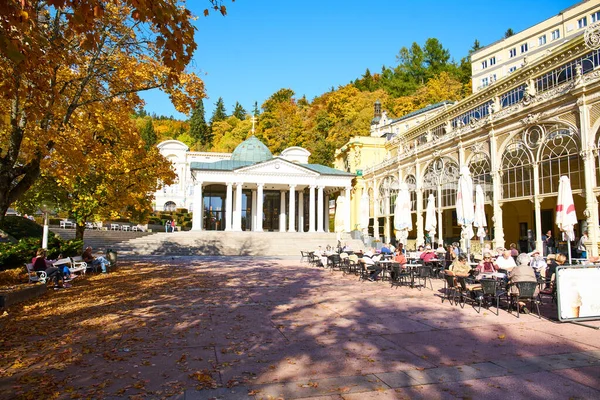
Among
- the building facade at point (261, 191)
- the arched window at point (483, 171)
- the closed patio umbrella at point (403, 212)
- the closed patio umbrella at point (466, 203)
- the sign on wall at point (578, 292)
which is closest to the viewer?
the sign on wall at point (578, 292)

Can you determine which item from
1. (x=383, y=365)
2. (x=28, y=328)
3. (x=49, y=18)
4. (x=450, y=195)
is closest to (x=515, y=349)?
(x=383, y=365)

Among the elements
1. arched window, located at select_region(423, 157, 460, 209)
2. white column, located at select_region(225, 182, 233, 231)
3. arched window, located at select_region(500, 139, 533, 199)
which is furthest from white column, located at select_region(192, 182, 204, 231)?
arched window, located at select_region(500, 139, 533, 199)

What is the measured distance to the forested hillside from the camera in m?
63.9

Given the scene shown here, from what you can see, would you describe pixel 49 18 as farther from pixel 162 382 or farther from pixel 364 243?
pixel 364 243

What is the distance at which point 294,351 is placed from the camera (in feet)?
20.4

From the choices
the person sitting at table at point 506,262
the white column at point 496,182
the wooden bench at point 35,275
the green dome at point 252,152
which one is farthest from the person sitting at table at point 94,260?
the green dome at point 252,152

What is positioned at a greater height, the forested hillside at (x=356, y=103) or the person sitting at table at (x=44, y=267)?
the forested hillside at (x=356, y=103)

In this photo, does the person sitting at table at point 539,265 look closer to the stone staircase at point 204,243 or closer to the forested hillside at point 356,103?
the stone staircase at point 204,243

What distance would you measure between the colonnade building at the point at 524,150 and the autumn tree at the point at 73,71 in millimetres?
19820

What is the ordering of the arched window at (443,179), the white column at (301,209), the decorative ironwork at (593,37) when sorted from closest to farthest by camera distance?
1. the decorative ironwork at (593,37)
2. the arched window at (443,179)
3. the white column at (301,209)

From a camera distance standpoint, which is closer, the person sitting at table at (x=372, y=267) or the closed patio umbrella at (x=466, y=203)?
the person sitting at table at (x=372, y=267)

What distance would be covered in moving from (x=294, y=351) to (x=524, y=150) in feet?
77.7

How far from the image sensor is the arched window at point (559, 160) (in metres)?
21.1

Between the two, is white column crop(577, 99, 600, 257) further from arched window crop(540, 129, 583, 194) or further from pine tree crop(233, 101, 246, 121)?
pine tree crop(233, 101, 246, 121)
